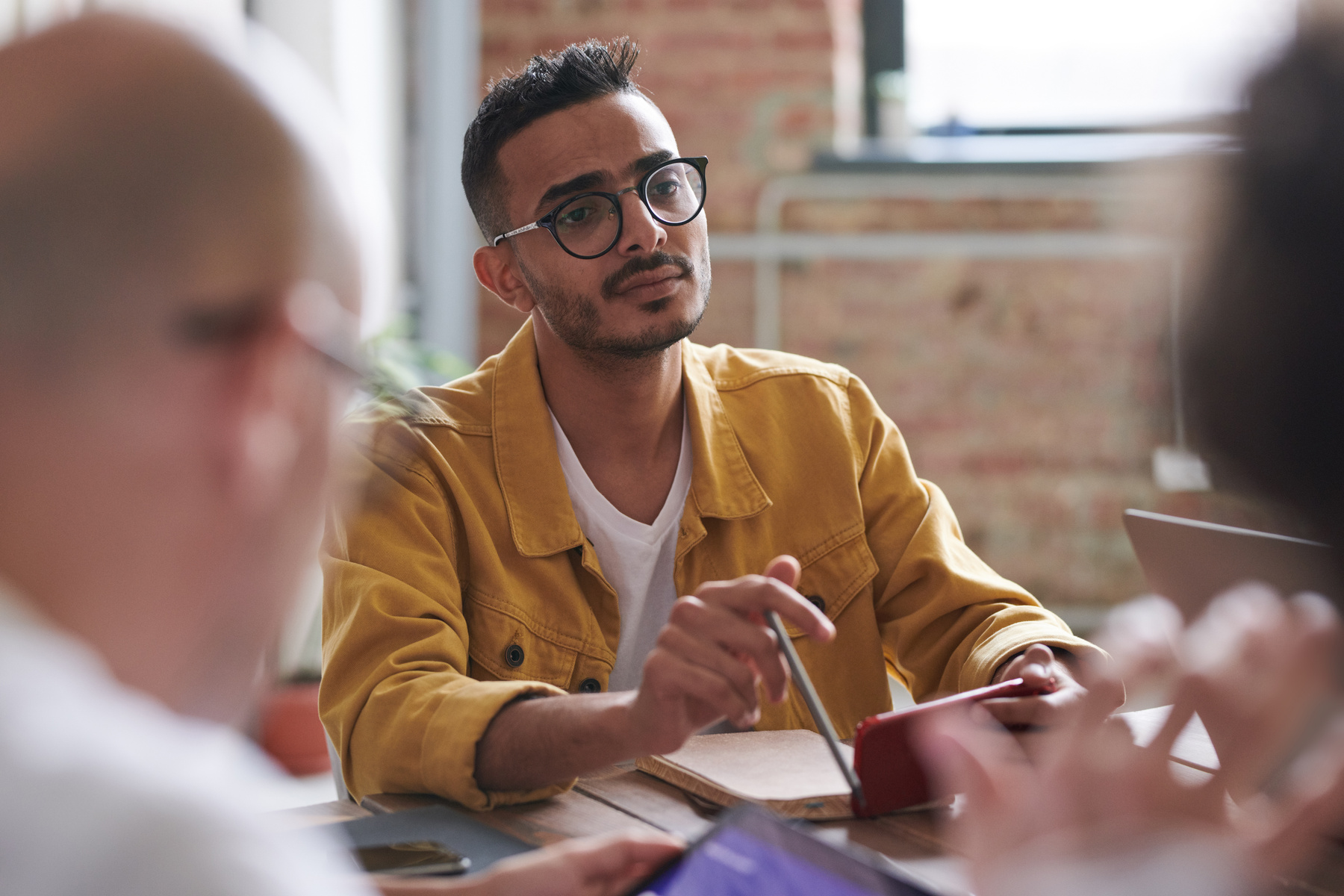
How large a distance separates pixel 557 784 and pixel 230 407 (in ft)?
2.24

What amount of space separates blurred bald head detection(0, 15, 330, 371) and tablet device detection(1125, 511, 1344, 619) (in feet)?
1.78

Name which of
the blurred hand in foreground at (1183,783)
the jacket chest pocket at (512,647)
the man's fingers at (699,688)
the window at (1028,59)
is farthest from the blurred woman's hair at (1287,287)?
the window at (1028,59)

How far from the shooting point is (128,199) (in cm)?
50

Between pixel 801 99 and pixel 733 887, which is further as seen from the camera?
pixel 801 99

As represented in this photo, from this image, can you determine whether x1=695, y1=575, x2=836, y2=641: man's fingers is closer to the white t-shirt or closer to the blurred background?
the white t-shirt

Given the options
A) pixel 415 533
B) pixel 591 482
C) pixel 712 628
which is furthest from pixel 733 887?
pixel 591 482

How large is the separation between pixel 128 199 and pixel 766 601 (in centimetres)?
64

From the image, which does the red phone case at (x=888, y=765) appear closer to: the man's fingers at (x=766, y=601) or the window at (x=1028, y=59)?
the man's fingers at (x=766, y=601)

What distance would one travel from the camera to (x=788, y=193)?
382 centimetres

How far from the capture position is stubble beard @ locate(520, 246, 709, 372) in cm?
162

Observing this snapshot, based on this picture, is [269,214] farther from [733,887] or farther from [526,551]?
[526,551]

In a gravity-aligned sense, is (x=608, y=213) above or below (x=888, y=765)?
above

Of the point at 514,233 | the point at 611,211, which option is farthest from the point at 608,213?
the point at 514,233

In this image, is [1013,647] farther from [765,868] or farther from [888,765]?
[765,868]
